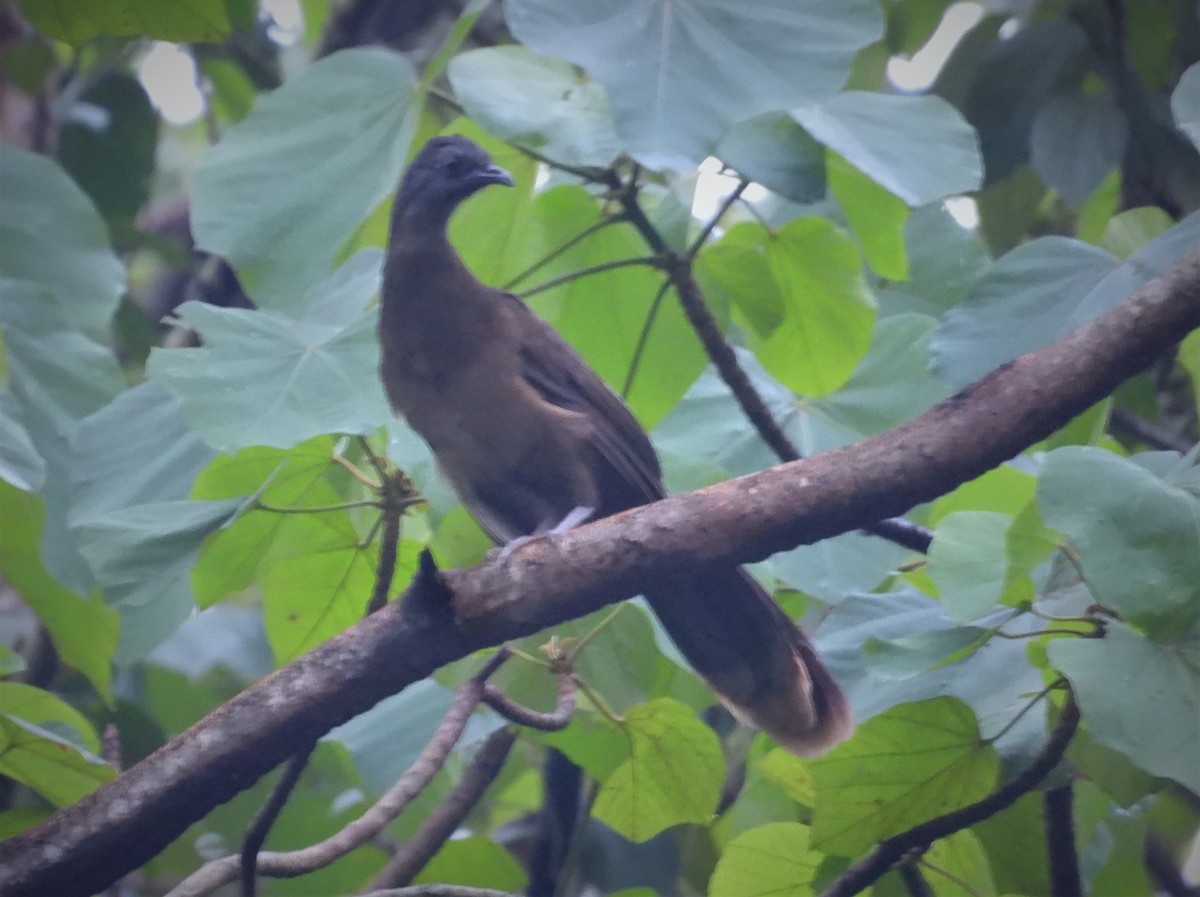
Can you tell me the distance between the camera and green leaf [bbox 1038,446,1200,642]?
1635 millimetres

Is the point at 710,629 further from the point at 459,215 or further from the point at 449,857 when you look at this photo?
the point at 459,215

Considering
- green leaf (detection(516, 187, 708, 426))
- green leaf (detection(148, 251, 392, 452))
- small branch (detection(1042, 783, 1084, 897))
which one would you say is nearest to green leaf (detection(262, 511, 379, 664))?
green leaf (detection(148, 251, 392, 452))

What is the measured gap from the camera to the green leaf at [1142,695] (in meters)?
1.64

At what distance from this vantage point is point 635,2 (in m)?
2.21

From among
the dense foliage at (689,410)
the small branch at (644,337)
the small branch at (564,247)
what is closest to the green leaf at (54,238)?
the dense foliage at (689,410)

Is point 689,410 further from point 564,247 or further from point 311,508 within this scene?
point 311,508

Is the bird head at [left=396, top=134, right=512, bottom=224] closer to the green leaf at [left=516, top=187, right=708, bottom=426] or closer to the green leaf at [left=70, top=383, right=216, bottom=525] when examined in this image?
the green leaf at [left=516, top=187, right=708, bottom=426]

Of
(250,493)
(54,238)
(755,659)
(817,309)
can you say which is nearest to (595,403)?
(817,309)

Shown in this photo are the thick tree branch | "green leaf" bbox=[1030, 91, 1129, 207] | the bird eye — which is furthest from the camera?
"green leaf" bbox=[1030, 91, 1129, 207]

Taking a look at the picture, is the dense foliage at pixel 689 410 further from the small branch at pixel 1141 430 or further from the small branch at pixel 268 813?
the small branch at pixel 268 813

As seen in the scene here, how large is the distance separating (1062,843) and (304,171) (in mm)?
1944

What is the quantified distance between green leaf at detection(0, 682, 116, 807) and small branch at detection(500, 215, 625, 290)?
121 cm

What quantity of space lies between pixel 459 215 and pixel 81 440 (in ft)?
3.17

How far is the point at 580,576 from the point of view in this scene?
1894mm
